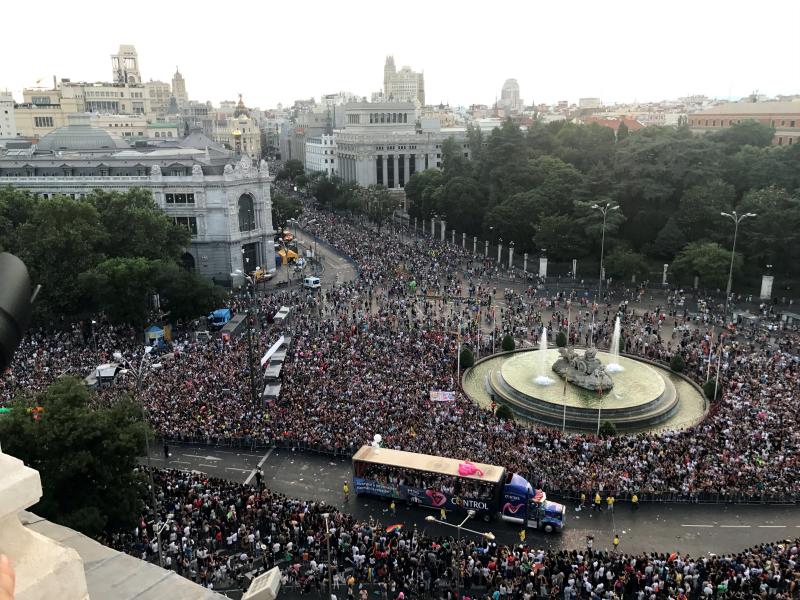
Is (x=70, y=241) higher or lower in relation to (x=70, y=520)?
higher

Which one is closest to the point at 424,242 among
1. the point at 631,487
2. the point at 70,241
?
the point at 70,241

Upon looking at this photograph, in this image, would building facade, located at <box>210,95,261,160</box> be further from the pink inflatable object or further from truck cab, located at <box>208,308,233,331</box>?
the pink inflatable object

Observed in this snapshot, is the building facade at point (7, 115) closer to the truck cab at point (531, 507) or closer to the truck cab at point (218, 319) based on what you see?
the truck cab at point (218, 319)

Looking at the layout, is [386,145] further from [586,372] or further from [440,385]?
[440,385]

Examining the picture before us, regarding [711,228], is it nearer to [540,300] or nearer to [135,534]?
[540,300]

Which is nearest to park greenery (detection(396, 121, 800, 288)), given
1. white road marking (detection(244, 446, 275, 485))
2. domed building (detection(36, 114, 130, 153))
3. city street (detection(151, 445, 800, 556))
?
city street (detection(151, 445, 800, 556))

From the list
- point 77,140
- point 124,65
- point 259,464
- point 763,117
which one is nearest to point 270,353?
point 259,464

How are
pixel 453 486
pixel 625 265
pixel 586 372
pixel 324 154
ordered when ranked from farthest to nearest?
1. pixel 324 154
2. pixel 625 265
3. pixel 586 372
4. pixel 453 486
